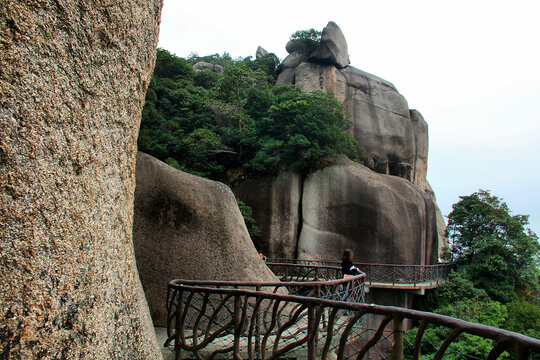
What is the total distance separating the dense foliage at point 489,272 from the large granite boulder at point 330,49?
10.0m

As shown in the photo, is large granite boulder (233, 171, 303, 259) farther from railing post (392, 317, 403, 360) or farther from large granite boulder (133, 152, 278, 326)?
railing post (392, 317, 403, 360)

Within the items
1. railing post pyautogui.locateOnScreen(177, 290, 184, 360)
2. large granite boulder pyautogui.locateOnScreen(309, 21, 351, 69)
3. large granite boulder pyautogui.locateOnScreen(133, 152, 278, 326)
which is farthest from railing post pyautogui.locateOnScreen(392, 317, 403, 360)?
large granite boulder pyautogui.locateOnScreen(309, 21, 351, 69)

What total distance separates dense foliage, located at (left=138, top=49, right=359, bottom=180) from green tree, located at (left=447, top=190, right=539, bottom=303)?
591 centimetres

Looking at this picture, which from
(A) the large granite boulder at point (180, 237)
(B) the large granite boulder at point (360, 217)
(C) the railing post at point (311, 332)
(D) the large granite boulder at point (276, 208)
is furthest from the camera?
(D) the large granite boulder at point (276, 208)

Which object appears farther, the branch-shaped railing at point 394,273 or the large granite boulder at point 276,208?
the large granite boulder at point 276,208

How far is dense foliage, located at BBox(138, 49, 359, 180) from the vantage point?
14.6 metres

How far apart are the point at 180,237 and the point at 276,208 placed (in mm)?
9458

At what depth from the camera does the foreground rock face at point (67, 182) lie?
1.62 metres

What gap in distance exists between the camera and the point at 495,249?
568 inches

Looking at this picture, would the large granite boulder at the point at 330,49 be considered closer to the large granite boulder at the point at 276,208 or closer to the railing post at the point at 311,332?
the large granite boulder at the point at 276,208

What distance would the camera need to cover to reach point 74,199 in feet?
6.24

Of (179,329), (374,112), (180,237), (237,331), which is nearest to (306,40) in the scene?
(374,112)

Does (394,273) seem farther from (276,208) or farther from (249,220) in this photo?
(249,220)

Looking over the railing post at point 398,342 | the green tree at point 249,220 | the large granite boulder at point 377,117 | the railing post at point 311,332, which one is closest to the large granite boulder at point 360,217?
the green tree at point 249,220
